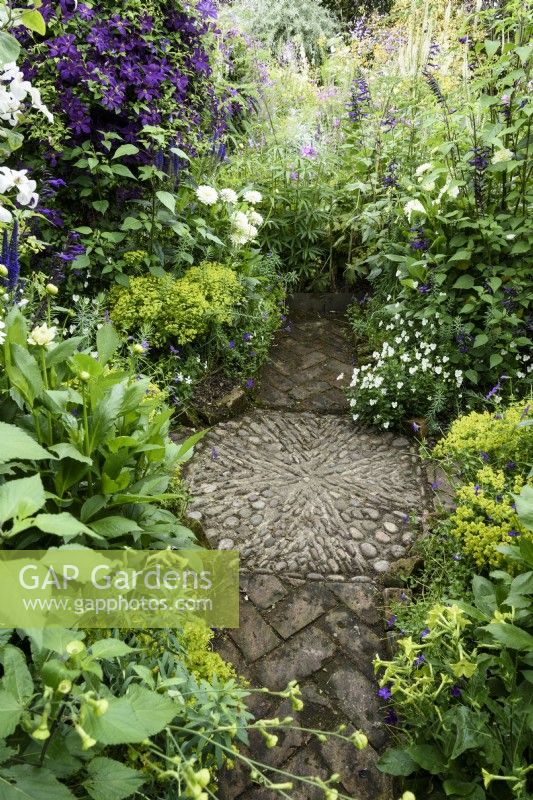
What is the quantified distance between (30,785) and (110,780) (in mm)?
160

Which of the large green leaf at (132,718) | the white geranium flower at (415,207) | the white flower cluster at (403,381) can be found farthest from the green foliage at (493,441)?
the large green leaf at (132,718)

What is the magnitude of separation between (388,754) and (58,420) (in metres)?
1.29

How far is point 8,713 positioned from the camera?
2.96 ft

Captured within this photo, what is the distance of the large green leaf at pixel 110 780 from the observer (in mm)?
994

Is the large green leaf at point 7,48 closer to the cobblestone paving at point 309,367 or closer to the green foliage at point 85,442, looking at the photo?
the green foliage at point 85,442

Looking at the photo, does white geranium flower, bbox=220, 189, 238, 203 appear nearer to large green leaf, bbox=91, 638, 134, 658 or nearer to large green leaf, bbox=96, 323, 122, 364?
large green leaf, bbox=96, 323, 122, 364

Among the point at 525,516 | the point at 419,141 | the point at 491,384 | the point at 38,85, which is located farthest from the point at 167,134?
the point at 525,516

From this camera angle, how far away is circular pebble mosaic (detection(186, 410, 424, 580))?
238 cm

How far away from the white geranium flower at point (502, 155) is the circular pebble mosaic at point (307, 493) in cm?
155

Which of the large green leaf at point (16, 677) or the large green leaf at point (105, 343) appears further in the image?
the large green leaf at point (105, 343)

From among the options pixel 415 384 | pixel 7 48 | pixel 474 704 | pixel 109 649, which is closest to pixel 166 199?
pixel 415 384

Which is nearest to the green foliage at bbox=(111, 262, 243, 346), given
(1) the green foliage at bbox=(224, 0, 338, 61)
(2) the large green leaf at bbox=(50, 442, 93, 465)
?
(2) the large green leaf at bbox=(50, 442, 93, 465)

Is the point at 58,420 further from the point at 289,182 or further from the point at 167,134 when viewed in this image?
the point at 289,182

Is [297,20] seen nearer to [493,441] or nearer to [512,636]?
[493,441]
